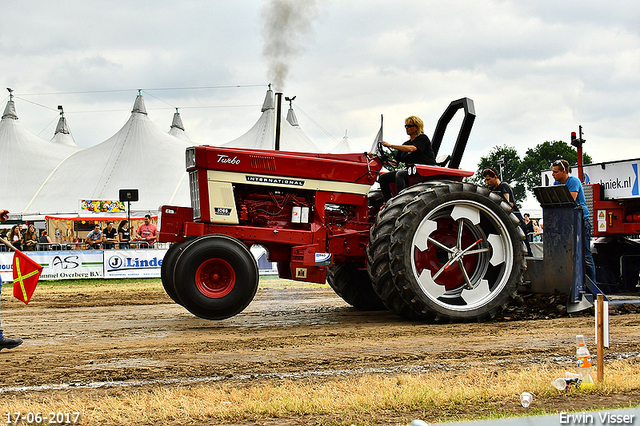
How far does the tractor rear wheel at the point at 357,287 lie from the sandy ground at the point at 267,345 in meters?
0.25

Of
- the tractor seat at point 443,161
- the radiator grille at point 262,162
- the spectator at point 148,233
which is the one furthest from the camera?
the spectator at point 148,233

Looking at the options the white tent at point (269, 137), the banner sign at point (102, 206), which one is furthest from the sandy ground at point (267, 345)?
the white tent at point (269, 137)

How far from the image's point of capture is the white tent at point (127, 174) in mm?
28463

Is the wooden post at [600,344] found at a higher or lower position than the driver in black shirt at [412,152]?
lower

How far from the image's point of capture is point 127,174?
29.0 meters

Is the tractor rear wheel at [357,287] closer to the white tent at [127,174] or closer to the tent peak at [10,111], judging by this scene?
the white tent at [127,174]

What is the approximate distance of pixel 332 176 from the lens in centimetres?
671

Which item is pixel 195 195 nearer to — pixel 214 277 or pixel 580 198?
pixel 214 277

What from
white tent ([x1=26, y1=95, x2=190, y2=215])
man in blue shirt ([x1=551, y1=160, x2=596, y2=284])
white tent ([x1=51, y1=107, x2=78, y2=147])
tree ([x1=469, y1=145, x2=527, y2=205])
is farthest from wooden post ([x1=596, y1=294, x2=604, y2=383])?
tree ([x1=469, y1=145, x2=527, y2=205])

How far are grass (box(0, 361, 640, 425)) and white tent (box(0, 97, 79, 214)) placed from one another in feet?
96.9

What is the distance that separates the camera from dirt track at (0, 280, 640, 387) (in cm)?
437

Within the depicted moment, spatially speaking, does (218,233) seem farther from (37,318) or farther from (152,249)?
(152,249)

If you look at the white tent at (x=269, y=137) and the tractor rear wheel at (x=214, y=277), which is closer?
the tractor rear wheel at (x=214, y=277)

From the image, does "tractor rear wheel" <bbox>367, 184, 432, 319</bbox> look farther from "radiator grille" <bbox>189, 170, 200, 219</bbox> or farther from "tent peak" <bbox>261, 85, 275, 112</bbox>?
"tent peak" <bbox>261, 85, 275, 112</bbox>
